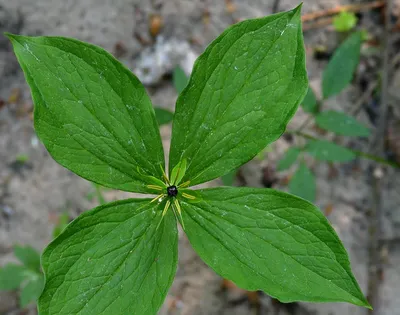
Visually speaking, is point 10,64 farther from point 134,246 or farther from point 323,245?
point 323,245

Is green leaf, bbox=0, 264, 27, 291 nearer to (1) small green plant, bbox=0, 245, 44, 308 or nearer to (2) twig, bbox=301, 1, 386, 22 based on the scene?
(1) small green plant, bbox=0, 245, 44, 308

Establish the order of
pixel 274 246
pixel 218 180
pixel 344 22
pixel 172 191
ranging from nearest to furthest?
pixel 274 246
pixel 172 191
pixel 218 180
pixel 344 22

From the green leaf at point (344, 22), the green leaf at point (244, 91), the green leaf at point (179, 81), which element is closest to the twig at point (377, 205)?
the green leaf at point (344, 22)

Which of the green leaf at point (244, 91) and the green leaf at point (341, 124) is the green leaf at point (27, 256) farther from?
the green leaf at point (341, 124)

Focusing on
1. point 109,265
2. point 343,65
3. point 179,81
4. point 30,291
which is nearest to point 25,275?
point 30,291

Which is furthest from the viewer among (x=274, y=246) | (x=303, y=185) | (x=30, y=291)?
(x=30, y=291)

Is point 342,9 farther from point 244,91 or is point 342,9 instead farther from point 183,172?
point 183,172

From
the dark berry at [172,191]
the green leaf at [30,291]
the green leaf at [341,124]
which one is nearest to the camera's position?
the dark berry at [172,191]
